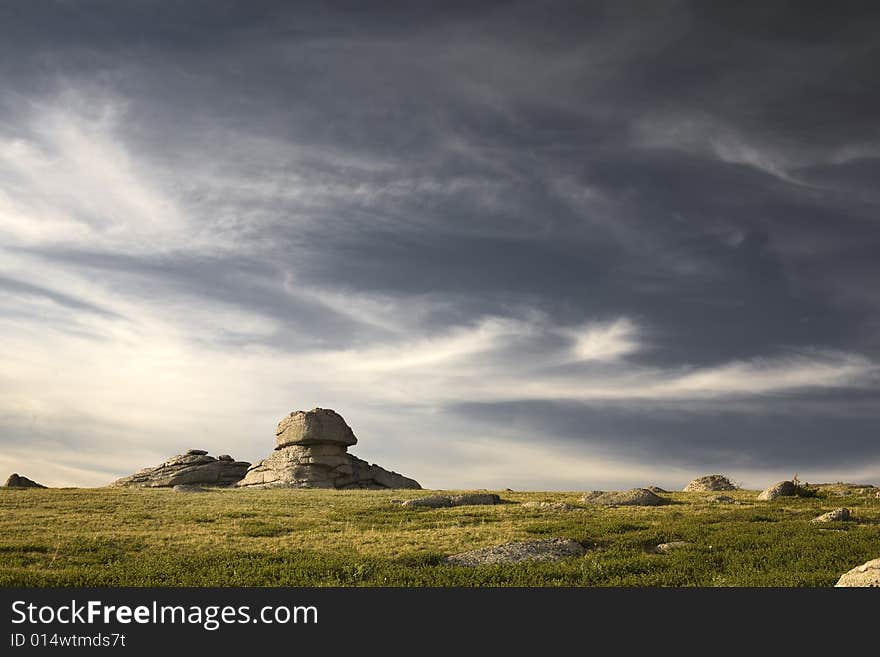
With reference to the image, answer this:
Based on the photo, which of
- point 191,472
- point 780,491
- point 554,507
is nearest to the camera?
point 554,507

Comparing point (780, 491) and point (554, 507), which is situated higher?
point (780, 491)

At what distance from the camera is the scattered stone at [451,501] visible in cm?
4659

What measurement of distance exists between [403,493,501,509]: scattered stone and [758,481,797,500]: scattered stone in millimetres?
19311

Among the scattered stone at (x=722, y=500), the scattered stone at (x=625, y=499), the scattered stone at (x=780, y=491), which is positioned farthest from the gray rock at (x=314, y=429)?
the scattered stone at (x=780, y=491)

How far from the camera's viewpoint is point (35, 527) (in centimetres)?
3453

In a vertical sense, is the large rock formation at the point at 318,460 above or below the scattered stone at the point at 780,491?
above

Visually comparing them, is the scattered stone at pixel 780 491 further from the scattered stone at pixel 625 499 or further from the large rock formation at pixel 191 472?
the large rock formation at pixel 191 472

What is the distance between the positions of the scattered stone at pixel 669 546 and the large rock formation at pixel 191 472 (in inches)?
3179

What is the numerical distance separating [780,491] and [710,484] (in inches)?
739

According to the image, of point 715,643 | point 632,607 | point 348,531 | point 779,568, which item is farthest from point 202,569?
point 779,568

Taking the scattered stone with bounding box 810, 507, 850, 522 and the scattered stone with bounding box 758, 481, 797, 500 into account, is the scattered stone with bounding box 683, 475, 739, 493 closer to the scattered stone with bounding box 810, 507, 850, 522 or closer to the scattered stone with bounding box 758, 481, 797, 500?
the scattered stone with bounding box 758, 481, 797, 500

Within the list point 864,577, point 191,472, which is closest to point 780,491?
point 864,577

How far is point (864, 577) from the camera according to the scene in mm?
16141

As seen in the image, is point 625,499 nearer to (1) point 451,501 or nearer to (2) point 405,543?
(1) point 451,501
